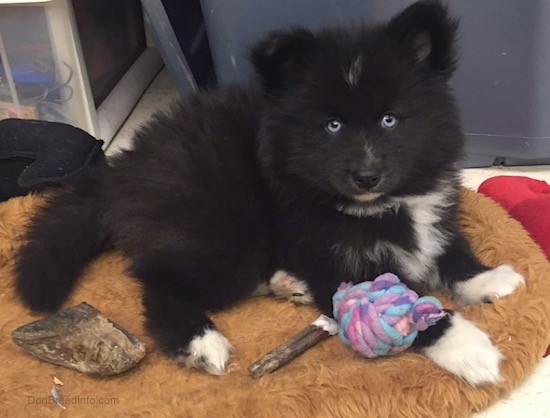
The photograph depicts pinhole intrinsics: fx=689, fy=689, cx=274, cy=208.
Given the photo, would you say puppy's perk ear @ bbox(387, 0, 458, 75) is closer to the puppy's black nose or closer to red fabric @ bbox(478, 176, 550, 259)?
the puppy's black nose

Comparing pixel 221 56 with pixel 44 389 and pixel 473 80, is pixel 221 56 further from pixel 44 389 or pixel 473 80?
pixel 44 389

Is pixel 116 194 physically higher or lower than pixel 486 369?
higher

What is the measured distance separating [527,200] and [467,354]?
0.97 m

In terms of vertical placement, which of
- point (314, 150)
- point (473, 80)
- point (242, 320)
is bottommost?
point (242, 320)

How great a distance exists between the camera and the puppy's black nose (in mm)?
1778

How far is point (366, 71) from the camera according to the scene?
1.80 m

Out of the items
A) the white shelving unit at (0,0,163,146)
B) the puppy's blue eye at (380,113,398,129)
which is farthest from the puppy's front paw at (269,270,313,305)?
the white shelving unit at (0,0,163,146)

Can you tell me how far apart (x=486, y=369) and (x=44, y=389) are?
116 centimetres

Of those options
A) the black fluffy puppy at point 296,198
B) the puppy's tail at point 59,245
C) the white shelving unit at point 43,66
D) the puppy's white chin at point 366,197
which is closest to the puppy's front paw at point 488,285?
the black fluffy puppy at point 296,198

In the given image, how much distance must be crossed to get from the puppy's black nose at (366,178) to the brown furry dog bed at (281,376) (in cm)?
46

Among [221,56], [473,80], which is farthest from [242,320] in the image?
[473,80]

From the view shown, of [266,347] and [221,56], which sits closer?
[266,347]

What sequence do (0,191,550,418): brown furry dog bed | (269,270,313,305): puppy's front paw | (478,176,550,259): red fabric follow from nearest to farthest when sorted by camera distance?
(0,191,550,418): brown furry dog bed → (269,270,313,305): puppy's front paw → (478,176,550,259): red fabric

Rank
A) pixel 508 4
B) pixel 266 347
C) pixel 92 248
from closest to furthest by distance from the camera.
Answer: pixel 266 347 < pixel 92 248 < pixel 508 4
